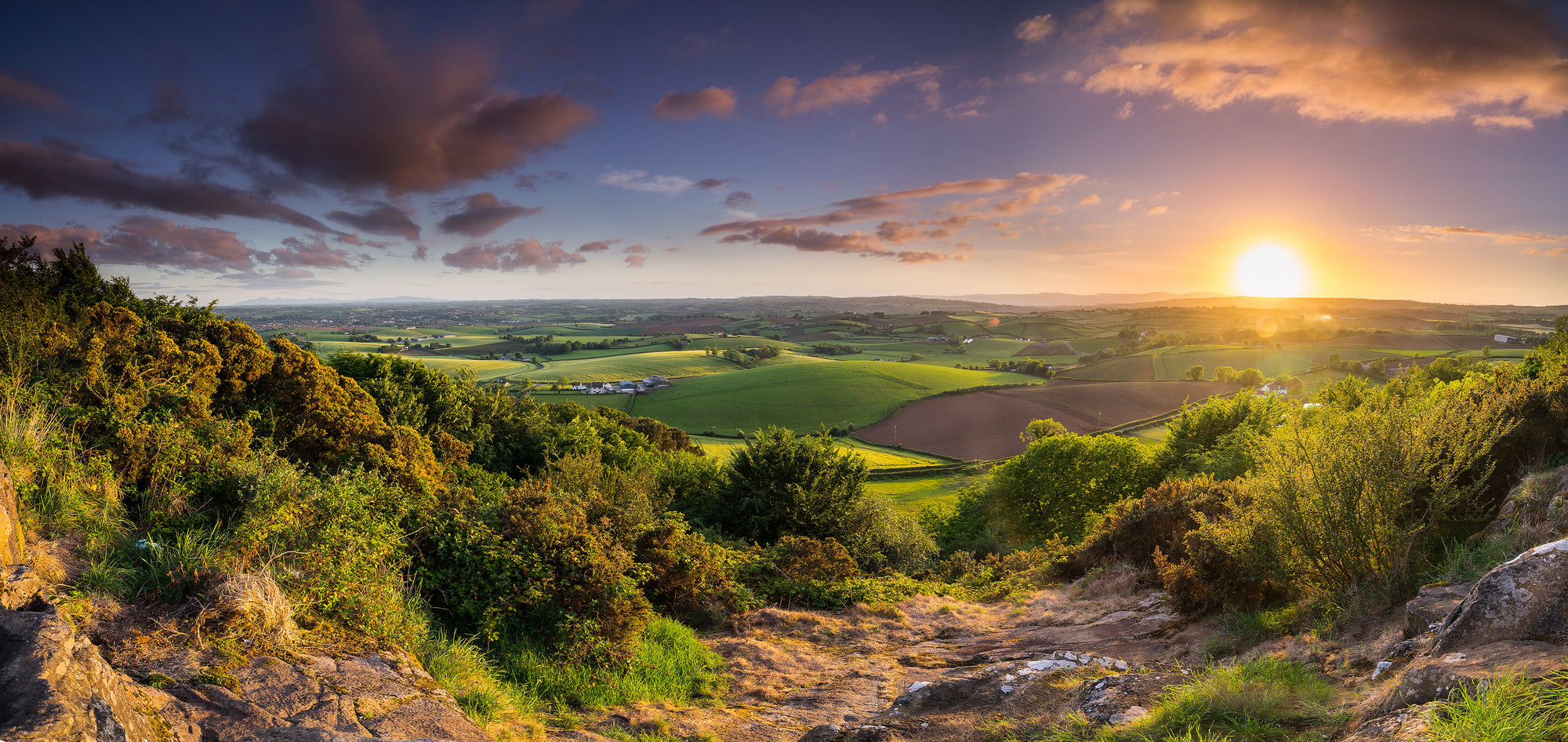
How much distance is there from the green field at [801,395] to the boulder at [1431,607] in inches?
2487

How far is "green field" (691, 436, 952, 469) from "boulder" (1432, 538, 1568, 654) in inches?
1946

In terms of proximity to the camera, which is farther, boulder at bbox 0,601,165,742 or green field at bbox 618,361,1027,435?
green field at bbox 618,361,1027,435

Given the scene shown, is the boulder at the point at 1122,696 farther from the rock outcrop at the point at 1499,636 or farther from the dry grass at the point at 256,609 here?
the dry grass at the point at 256,609

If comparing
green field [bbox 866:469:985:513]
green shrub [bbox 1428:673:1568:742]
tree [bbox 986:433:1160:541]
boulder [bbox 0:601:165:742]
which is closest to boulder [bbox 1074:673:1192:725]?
green shrub [bbox 1428:673:1568:742]

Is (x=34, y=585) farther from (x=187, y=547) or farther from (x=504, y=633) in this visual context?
(x=504, y=633)

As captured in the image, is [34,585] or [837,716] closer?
[34,585]

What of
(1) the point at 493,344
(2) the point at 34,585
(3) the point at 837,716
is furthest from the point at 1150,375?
(1) the point at 493,344

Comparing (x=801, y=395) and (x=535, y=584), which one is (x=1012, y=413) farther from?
(x=535, y=584)

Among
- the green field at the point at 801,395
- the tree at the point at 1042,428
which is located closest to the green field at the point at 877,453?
the green field at the point at 801,395

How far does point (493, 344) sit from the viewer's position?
459 ft

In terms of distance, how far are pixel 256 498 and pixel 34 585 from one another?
8.91 ft

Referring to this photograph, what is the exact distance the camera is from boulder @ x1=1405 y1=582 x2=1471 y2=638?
580cm

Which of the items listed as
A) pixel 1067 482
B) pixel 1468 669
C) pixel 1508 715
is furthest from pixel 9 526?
pixel 1067 482

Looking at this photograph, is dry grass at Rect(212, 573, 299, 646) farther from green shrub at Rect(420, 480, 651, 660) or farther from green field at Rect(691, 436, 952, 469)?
green field at Rect(691, 436, 952, 469)
